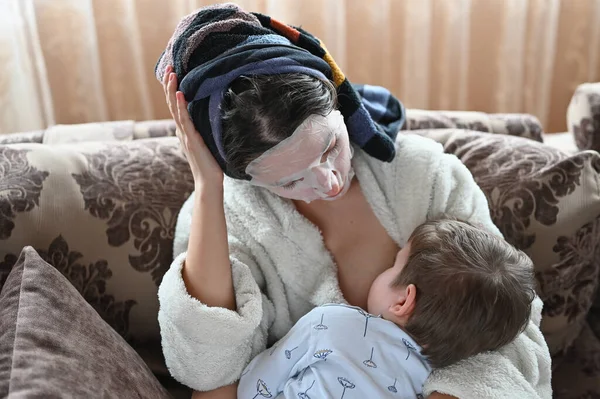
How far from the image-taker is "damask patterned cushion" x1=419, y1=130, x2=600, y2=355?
5.10 feet

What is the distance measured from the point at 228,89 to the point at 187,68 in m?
0.11

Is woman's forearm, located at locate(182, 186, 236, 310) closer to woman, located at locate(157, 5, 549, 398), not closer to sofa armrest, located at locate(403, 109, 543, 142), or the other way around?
woman, located at locate(157, 5, 549, 398)

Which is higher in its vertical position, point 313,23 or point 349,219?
point 313,23

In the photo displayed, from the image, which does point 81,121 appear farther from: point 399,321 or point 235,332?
point 399,321

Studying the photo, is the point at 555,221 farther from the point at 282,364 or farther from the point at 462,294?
the point at 282,364

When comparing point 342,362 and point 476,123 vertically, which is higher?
point 476,123

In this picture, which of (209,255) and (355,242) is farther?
(355,242)

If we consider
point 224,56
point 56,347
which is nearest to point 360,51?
point 224,56

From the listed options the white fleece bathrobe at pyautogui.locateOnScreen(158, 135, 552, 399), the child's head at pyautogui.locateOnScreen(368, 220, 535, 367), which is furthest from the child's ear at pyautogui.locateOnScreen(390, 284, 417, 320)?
the white fleece bathrobe at pyautogui.locateOnScreen(158, 135, 552, 399)

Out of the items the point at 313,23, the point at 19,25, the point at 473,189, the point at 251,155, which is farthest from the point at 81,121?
the point at 473,189

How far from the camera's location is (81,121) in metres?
2.28

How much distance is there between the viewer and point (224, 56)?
3.76ft

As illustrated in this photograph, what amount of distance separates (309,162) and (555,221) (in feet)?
2.31

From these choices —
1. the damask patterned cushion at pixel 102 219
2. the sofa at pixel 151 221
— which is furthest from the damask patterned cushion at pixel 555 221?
the damask patterned cushion at pixel 102 219
